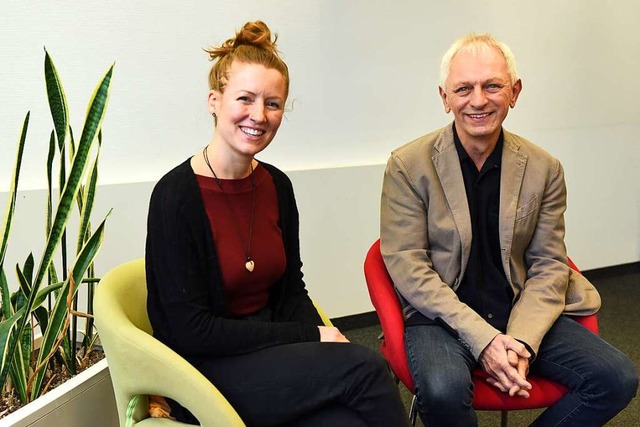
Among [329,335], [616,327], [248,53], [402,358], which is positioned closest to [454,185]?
[402,358]

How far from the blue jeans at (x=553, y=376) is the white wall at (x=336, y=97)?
1.36m

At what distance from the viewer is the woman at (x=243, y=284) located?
1.41 metres

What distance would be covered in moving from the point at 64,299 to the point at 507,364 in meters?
1.21

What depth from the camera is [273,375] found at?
1.42m

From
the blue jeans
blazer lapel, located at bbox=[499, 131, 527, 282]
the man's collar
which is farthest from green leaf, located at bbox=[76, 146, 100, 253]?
blazer lapel, located at bbox=[499, 131, 527, 282]

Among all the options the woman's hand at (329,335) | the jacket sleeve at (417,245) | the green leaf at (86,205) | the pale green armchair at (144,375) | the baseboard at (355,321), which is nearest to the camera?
the pale green armchair at (144,375)

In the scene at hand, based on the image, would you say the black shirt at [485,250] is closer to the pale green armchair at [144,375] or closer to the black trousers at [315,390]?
the black trousers at [315,390]

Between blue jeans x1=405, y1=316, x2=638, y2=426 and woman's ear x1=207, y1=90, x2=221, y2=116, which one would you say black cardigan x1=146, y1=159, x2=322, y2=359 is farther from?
blue jeans x1=405, y1=316, x2=638, y2=426

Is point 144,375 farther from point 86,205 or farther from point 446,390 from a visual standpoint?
point 446,390

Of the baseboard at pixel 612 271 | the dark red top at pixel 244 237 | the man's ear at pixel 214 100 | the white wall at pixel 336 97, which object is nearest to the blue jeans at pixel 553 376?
the dark red top at pixel 244 237

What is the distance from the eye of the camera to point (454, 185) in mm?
1909

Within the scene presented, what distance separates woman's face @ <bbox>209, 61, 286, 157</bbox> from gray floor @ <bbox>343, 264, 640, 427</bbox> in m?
1.47

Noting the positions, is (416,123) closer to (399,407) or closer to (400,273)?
(400,273)

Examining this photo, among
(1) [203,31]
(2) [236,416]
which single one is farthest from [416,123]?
(2) [236,416]
